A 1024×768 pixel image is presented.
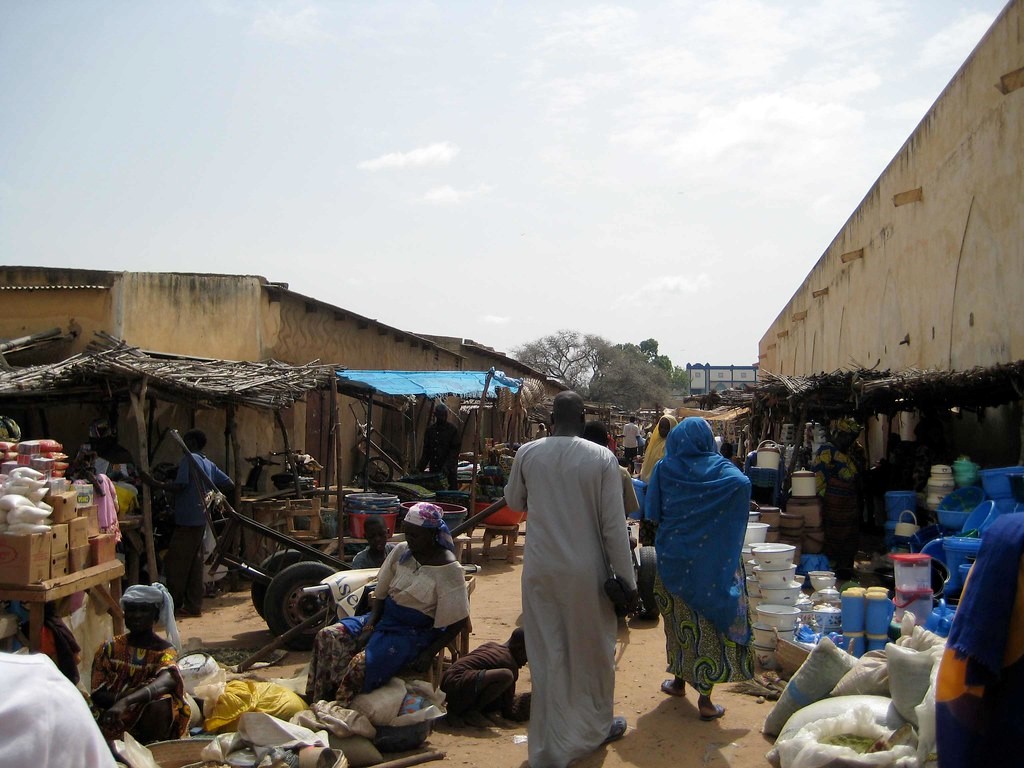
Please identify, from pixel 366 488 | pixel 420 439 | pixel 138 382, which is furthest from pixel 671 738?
pixel 420 439

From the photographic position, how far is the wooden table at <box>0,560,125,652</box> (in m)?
4.82

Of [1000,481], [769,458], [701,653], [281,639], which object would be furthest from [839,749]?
[769,458]

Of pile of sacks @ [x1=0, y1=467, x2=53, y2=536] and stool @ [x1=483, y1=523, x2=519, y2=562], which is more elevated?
pile of sacks @ [x1=0, y1=467, x2=53, y2=536]

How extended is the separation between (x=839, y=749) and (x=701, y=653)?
1.52 meters

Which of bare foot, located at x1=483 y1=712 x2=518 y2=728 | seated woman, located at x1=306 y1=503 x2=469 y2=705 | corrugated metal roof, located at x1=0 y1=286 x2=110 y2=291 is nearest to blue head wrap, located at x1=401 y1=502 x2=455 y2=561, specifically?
seated woman, located at x1=306 y1=503 x2=469 y2=705

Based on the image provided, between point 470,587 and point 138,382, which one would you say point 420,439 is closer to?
point 138,382

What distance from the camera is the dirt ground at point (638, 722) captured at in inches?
190

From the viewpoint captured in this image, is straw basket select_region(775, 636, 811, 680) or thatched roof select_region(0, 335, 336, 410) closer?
straw basket select_region(775, 636, 811, 680)

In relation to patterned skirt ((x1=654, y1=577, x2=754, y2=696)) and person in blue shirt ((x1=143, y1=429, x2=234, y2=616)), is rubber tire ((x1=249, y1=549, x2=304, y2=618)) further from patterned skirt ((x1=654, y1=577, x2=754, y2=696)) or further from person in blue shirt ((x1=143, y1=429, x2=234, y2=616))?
patterned skirt ((x1=654, y1=577, x2=754, y2=696))

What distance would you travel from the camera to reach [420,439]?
19.2 metres

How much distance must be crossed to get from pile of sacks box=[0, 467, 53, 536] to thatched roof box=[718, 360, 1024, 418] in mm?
7567

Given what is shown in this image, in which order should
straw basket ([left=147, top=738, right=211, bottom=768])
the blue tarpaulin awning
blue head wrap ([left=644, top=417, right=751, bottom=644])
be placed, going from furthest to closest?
the blue tarpaulin awning → blue head wrap ([left=644, top=417, right=751, bottom=644]) → straw basket ([left=147, top=738, right=211, bottom=768])

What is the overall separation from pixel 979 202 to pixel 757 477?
167 inches

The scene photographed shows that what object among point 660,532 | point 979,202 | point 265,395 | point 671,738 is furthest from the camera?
point 979,202
